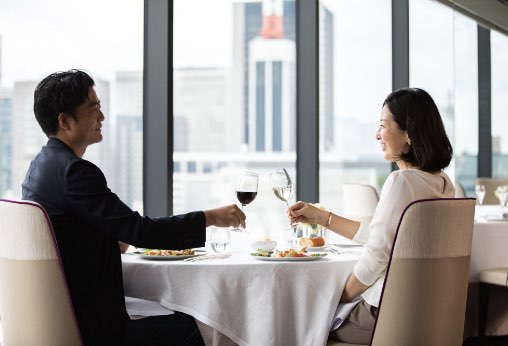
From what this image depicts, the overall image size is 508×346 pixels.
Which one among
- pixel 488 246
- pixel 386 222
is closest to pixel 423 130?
pixel 386 222

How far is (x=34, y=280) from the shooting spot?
193 cm

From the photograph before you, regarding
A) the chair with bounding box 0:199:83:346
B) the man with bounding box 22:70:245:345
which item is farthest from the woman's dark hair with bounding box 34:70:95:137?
the chair with bounding box 0:199:83:346

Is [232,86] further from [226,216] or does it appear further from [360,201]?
[226,216]

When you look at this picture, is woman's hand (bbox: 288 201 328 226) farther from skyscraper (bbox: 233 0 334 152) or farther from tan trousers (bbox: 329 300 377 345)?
skyscraper (bbox: 233 0 334 152)

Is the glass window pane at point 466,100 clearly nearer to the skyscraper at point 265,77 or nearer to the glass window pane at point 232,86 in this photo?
the glass window pane at point 232,86

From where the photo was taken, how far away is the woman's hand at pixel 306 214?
270 cm

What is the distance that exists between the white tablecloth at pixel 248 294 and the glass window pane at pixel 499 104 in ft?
25.9

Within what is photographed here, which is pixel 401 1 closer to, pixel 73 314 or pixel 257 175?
pixel 257 175

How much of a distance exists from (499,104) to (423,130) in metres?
7.73

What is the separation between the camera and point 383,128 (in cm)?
258

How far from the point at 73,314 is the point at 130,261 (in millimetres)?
370

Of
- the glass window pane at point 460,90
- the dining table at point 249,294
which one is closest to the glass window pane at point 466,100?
the glass window pane at point 460,90

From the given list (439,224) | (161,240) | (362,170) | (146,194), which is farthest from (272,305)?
(362,170)

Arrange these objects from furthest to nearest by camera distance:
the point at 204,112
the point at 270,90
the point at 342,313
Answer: the point at 204,112
the point at 270,90
the point at 342,313
